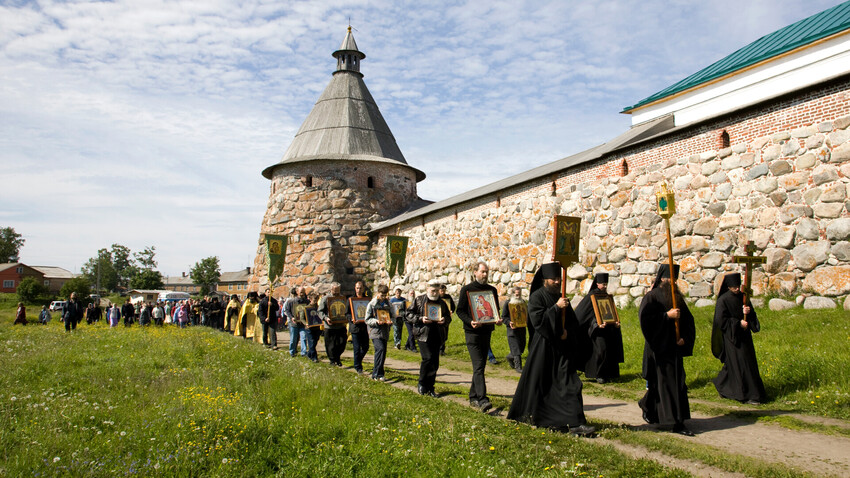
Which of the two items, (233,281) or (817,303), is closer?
(817,303)

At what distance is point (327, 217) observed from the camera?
26.3 metres

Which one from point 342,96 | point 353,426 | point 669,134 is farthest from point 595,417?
point 342,96

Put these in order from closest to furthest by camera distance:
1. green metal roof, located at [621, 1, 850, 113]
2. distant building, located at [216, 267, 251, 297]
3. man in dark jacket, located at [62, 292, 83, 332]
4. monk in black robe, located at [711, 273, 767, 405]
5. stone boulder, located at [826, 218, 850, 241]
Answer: monk in black robe, located at [711, 273, 767, 405] < stone boulder, located at [826, 218, 850, 241] < green metal roof, located at [621, 1, 850, 113] < man in dark jacket, located at [62, 292, 83, 332] < distant building, located at [216, 267, 251, 297]

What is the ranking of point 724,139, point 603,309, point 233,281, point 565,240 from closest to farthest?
point 565,240 → point 603,309 → point 724,139 → point 233,281

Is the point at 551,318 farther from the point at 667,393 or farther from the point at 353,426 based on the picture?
the point at 353,426

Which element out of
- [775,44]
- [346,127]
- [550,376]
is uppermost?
[346,127]

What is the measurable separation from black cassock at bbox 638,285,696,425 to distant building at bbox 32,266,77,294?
84.6 m

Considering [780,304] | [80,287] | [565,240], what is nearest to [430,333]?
[565,240]

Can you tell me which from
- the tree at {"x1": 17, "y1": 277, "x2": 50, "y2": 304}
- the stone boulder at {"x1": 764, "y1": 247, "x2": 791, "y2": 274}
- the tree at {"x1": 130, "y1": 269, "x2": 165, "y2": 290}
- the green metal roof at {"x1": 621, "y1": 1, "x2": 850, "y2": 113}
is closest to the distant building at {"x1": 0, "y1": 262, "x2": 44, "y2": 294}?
the tree at {"x1": 130, "y1": 269, "x2": 165, "y2": 290}

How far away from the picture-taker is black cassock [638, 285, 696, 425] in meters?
5.90

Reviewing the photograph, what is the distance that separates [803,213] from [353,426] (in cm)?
883

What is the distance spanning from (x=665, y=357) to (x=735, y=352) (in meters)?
1.81

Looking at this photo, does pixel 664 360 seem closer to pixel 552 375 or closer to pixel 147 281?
pixel 552 375

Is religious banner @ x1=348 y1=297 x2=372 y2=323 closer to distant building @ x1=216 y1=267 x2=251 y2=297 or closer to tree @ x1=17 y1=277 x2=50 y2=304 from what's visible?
tree @ x1=17 y1=277 x2=50 y2=304
